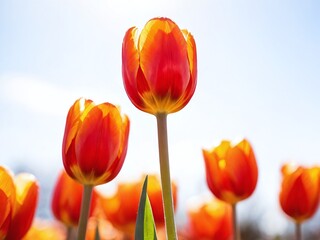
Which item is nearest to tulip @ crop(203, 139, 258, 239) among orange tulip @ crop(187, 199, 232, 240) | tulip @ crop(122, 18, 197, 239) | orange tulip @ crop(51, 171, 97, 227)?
orange tulip @ crop(51, 171, 97, 227)

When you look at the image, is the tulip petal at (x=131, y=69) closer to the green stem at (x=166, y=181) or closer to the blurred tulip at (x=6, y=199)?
the green stem at (x=166, y=181)

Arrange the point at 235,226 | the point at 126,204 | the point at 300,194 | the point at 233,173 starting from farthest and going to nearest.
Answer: the point at 126,204
the point at 300,194
the point at 233,173
the point at 235,226

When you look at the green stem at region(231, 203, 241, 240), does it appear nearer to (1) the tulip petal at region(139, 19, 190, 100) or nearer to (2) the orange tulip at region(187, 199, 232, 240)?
(1) the tulip petal at region(139, 19, 190, 100)

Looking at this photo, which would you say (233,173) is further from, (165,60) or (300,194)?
(165,60)

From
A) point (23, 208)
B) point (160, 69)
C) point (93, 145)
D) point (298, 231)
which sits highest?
point (160, 69)

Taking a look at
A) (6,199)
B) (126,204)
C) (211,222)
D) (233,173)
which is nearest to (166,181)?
(6,199)

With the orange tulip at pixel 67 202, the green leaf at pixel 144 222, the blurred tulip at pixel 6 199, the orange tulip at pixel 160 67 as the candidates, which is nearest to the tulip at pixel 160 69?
the orange tulip at pixel 160 67

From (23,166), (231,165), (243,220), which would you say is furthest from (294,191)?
(23,166)
